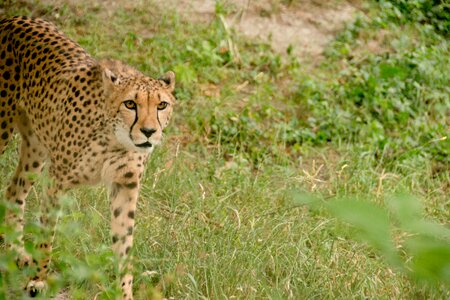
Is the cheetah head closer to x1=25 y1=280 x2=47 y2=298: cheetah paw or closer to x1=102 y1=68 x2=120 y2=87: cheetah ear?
x1=102 y1=68 x2=120 y2=87: cheetah ear

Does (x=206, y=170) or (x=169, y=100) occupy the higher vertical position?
(x=169, y=100)

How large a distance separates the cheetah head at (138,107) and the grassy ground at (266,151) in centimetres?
51

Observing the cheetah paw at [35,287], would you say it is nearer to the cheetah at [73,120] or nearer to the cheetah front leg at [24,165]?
the cheetah at [73,120]

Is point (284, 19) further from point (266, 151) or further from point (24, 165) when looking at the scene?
point (24, 165)

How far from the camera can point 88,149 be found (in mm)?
4492

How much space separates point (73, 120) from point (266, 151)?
2.40m

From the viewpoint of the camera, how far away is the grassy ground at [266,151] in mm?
4578

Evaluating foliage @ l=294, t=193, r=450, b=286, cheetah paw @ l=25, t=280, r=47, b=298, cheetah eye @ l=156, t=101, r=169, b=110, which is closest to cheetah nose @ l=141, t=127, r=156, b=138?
cheetah eye @ l=156, t=101, r=169, b=110

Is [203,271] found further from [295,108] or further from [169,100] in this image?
[295,108]

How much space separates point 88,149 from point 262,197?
1.51m

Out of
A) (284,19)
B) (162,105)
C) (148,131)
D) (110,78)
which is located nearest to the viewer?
(148,131)

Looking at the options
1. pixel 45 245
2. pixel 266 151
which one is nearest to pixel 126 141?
pixel 45 245

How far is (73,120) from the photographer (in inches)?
182

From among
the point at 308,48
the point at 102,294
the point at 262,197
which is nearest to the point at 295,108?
the point at 308,48
